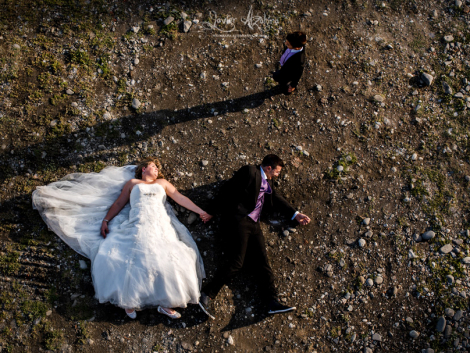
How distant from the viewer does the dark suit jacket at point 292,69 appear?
6109mm

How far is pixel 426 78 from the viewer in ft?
24.9

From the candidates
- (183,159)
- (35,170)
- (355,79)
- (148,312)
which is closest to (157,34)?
(183,159)

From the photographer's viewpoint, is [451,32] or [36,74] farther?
[451,32]

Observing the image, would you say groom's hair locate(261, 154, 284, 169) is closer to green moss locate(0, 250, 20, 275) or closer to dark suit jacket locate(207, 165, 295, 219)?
dark suit jacket locate(207, 165, 295, 219)

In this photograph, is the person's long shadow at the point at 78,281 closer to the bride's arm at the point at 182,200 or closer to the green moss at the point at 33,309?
the green moss at the point at 33,309

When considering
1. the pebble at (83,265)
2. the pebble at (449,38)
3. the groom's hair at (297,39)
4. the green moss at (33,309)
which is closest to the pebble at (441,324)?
the groom's hair at (297,39)

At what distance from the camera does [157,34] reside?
287 inches

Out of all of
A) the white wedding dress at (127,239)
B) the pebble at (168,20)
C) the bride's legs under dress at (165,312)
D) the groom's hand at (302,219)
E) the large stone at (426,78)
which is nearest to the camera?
the white wedding dress at (127,239)

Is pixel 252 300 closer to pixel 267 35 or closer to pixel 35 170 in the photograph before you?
pixel 35 170

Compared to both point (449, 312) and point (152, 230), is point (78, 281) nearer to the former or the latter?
point (152, 230)

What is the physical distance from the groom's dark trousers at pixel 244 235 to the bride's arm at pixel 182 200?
46 centimetres

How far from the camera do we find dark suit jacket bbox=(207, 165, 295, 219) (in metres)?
5.92

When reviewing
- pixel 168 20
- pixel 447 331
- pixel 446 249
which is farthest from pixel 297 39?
pixel 447 331

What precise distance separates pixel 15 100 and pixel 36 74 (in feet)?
2.37
